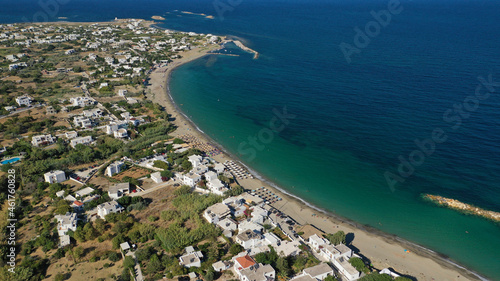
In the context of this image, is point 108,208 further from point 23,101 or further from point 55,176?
point 23,101

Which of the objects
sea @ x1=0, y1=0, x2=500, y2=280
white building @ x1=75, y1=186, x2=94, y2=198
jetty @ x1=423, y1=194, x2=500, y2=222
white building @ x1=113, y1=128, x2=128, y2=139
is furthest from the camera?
white building @ x1=113, y1=128, x2=128, y2=139

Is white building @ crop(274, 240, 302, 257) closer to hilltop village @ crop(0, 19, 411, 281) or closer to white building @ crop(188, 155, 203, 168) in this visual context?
hilltop village @ crop(0, 19, 411, 281)

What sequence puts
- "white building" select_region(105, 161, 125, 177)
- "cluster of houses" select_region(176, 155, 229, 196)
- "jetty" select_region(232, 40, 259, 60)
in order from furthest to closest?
"jetty" select_region(232, 40, 259, 60) → "white building" select_region(105, 161, 125, 177) → "cluster of houses" select_region(176, 155, 229, 196)

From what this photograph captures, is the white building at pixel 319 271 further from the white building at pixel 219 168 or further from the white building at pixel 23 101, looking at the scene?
the white building at pixel 23 101

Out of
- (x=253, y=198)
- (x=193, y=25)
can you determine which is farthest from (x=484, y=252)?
(x=193, y=25)

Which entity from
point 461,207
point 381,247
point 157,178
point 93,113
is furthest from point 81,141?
point 461,207

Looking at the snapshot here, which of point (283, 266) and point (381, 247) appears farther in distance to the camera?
point (381, 247)

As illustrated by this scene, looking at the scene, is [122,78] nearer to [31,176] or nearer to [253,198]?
[31,176]

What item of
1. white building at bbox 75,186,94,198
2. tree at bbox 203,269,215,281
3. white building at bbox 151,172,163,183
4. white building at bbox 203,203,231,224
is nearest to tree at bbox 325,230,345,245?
white building at bbox 203,203,231,224
